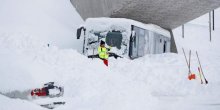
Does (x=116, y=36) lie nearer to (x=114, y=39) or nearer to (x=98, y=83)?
(x=114, y=39)

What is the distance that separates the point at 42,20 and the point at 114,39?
870cm

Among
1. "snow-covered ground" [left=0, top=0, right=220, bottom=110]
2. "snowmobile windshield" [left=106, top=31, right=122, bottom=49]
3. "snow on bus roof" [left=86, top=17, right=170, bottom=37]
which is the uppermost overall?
"snow on bus roof" [left=86, top=17, right=170, bottom=37]

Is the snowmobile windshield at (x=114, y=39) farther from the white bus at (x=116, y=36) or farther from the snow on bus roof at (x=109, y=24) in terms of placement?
the snow on bus roof at (x=109, y=24)

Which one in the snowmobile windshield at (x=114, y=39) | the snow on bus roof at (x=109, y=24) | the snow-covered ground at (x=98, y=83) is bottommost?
the snow-covered ground at (x=98, y=83)

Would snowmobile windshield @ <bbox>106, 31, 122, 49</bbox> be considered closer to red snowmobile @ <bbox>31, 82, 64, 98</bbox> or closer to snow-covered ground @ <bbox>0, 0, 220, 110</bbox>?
snow-covered ground @ <bbox>0, 0, 220, 110</bbox>

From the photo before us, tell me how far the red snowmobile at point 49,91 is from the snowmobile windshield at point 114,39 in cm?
1082

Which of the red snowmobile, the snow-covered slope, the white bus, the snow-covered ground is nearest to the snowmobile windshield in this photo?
the white bus

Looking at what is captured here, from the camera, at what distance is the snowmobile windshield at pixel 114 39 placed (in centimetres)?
1684

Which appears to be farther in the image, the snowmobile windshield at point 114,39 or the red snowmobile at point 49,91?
the snowmobile windshield at point 114,39

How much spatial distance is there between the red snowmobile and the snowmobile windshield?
10.8 metres

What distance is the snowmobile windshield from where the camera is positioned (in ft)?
55.3

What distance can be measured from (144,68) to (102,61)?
179 cm

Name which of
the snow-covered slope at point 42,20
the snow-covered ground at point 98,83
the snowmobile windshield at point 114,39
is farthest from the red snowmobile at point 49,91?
the snow-covered slope at point 42,20

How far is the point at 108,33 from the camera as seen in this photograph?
17.0 meters
